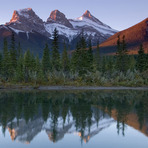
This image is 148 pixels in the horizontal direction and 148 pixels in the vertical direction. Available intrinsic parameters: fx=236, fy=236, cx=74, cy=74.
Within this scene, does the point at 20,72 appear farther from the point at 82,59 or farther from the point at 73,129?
the point at 73,129

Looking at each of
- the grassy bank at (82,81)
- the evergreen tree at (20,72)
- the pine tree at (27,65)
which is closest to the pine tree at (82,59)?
the grassy bank at (82,81)

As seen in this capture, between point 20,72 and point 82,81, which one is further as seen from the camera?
point 20,72

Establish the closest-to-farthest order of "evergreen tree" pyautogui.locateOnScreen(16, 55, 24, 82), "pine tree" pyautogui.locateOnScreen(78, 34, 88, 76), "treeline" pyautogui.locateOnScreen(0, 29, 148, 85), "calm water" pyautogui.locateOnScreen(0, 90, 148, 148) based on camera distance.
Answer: "calm water" pyautogui.locateOnScreen(0, 90, 148, 148) → "treeline" pyautogui.locateOnScreen(0, 29, 148, 85) → "evergreen tree" pyautogui.locateOnScreen(16, 55, 24, 82) → "pine tree" pyautogui.locateOnScreen(78, 34, 88, 76)

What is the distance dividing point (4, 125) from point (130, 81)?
4142 cm

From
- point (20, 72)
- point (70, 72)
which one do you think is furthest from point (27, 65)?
point (70, 72)

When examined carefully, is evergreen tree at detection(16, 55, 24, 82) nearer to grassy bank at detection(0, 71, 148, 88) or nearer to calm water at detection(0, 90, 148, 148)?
grassy bank at detection(0, 71, 148, 88)

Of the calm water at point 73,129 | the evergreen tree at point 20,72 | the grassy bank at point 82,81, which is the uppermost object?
the evergreen tree at point 20,72

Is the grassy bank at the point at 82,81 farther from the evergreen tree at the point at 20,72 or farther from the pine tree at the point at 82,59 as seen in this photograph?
the pine tree at the point at 82,59

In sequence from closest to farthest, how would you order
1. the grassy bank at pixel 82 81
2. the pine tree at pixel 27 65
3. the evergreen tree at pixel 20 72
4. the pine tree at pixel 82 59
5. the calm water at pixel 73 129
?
the calm water at pixel 73 129
the grassy bank at pixel 82 81
the evergreen tree at pixel 20 72
the pine tree at pixel 27 65
the pine tree at pixel 82 59

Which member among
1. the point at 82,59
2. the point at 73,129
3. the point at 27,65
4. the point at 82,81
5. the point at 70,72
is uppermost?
the point at 82,59

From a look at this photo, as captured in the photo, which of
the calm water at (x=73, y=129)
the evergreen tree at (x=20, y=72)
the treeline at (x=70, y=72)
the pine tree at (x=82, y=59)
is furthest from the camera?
the pine tree at (x=82, y=59)

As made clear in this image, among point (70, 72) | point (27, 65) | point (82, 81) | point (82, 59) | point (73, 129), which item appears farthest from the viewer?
point (70, 72)

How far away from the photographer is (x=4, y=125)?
15.2 metres

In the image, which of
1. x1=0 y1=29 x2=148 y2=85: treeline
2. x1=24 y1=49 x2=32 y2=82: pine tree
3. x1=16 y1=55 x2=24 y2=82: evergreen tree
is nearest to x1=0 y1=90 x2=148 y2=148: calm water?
x1=0 y1=29 x2=148 y2=85: treeline
